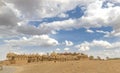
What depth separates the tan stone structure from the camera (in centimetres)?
6476

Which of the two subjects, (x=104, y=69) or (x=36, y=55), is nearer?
(x=104, y=69)

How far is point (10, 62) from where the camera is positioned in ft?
233

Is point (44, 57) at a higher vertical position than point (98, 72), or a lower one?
higher

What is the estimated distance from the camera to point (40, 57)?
6962 cm

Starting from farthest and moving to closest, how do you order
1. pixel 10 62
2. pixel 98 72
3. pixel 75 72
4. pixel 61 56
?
A: 1. pixel 10 62
2. pixel 61 56
3. pixel 75 72
4. pixel 98 72

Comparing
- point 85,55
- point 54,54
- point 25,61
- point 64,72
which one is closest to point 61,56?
point 54,54

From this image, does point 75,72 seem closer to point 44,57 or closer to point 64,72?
point 64,72

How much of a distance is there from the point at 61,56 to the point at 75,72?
39610 millimetres

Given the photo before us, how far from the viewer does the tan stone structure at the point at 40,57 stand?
64.8 m

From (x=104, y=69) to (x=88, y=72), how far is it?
1.65 meters

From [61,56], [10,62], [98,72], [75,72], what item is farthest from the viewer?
[10,62]

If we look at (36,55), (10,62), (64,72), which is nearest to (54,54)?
(36,55)

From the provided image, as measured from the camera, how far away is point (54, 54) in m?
66.4

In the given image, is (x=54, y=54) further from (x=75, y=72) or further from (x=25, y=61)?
(x=75, y=72)
